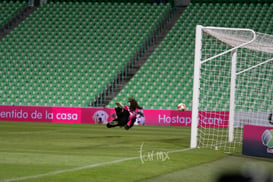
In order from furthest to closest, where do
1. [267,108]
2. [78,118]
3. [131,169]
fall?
1. [78,118]
2. [267,108]
3. [131,169]

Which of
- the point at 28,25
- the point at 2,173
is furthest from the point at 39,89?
the point at 2,173

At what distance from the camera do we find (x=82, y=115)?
2995cm

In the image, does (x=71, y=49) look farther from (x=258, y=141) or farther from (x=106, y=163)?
(x=106, y=163)

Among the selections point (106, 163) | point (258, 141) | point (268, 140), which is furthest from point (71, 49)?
point (106, 163)

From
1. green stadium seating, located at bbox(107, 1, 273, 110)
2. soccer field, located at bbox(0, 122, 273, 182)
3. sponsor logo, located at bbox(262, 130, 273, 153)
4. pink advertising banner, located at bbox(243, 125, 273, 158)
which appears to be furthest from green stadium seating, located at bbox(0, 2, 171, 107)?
sponsor logo, located at bbox(262, 130, 273, 153)

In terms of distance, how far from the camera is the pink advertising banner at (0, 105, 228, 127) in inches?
1156

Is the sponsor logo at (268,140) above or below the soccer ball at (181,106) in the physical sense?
below

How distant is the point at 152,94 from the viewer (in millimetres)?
32062

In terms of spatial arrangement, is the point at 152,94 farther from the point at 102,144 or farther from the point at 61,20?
the point at 102,144

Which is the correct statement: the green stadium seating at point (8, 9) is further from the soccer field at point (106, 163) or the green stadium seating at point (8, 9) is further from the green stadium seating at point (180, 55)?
the soccer field at point (106, 163)

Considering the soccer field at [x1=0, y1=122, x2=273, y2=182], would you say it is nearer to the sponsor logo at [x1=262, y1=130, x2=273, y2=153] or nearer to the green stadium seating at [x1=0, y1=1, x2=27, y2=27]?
the sponsor logo at [x1=262, y1=130, x2=273, y2=153]

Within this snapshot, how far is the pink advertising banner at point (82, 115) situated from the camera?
1156 inches

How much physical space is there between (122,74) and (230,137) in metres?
16.3

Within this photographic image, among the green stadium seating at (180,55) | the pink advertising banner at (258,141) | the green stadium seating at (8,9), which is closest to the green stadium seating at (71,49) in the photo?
the green stadium seating at (8,9)
